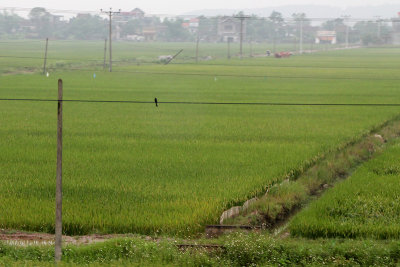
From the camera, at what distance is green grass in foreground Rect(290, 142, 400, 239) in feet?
27.8

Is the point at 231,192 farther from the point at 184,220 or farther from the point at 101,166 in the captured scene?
the point at 101,166

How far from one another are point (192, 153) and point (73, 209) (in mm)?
4683

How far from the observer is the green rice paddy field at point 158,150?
→ 920cm

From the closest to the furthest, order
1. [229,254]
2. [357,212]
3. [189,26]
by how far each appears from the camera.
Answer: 1. [229,254]
2. [357,212]
3. [189,26]

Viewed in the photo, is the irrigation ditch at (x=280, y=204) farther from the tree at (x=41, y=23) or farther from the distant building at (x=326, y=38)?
the distant building at (x=326, y=38)

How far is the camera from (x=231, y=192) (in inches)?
406

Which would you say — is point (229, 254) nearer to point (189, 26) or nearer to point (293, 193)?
point (293, 193)

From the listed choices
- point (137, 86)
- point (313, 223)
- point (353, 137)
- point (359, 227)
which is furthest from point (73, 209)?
point (137, 86)

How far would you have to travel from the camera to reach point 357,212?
917cm

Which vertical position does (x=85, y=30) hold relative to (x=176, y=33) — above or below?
above

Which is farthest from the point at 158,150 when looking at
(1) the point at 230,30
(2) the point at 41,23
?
(1) the point at 230,30

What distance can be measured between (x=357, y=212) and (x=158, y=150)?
5.68 meters

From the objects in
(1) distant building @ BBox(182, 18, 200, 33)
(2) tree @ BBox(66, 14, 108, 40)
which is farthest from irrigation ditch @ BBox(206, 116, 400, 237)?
(1) distant building @ BBox(182, 18, 200, 33)

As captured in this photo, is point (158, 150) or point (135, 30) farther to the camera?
point (135, 30)
